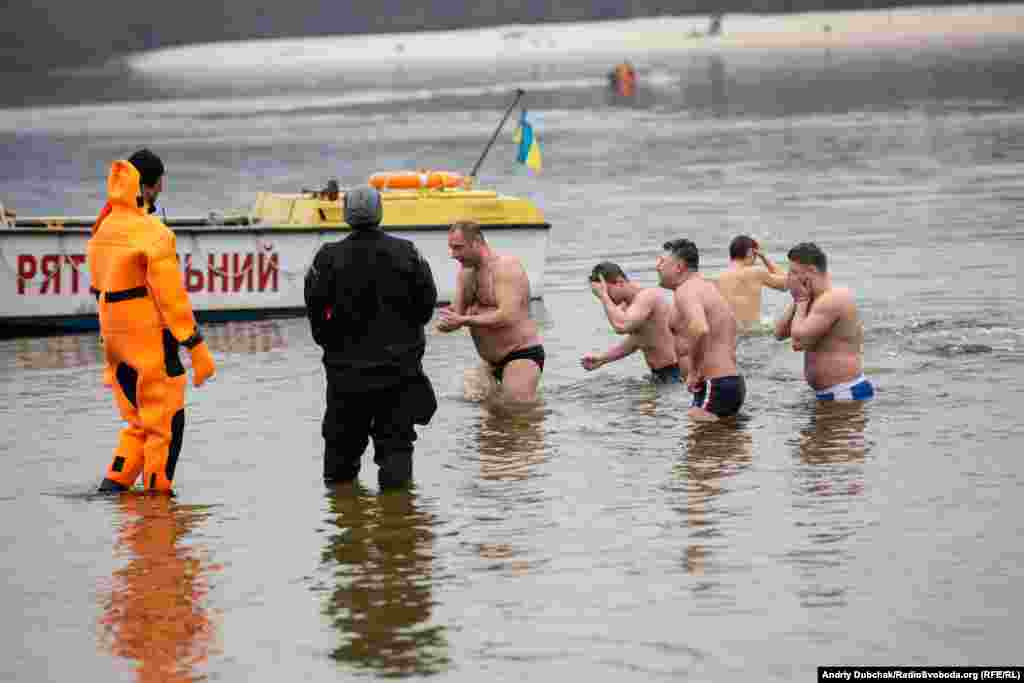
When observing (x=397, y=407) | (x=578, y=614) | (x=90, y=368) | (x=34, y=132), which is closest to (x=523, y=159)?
(x=90, y=368)

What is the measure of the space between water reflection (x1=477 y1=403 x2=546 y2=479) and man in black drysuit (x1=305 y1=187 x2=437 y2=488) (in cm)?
112

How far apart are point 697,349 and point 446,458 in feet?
5.84

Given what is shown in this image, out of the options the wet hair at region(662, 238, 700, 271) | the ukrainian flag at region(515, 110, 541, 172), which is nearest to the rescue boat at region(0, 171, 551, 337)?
the ukrainian flag at region(515, 110, 541, 172)

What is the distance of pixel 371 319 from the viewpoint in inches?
384

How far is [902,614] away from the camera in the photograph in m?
7.63

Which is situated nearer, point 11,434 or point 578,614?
point 578,614

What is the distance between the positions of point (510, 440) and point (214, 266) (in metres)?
7.22

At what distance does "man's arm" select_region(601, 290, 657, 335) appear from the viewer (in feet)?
43.7

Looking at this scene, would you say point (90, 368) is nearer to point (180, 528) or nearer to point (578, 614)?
point (180, 528)

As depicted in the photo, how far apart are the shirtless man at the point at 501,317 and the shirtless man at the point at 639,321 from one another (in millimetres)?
493

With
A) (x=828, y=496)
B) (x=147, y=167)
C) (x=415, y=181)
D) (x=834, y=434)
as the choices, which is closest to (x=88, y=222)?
(x=415, y=181)

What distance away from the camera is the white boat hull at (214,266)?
18141mm

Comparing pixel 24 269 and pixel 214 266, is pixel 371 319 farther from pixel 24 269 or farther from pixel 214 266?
pixel 24 269

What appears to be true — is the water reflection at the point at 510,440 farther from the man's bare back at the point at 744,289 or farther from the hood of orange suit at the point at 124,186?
the man's bare back at the point at 744,289
